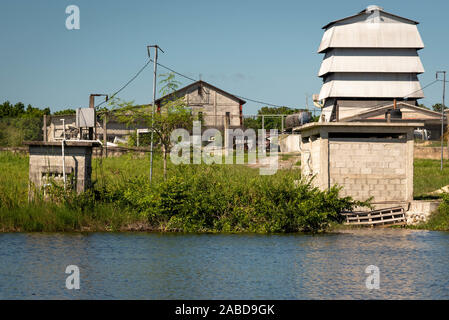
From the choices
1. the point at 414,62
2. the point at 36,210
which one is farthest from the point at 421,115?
the point at 36,210

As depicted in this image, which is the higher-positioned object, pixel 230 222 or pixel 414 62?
pixel 414 62

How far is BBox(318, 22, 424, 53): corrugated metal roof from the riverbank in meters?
48.5

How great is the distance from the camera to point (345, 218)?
82.9 feet

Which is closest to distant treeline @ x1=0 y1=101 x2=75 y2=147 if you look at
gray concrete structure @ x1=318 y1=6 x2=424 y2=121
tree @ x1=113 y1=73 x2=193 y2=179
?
tree @ x1=113 y1=73 x2=193 y2=179

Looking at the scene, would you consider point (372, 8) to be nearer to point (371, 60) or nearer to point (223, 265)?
point (371, 60)

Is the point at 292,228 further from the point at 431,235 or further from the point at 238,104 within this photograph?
the point at 238,104

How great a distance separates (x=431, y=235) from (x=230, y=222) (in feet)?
22.8

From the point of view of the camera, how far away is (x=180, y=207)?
23172 mm

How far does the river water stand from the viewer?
14336 mm

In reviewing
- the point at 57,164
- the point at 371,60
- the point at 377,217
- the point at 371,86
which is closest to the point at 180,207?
the point at 57,164

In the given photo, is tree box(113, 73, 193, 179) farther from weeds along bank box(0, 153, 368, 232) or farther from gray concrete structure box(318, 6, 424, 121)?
gray concrete structure box(318, 6, 424, 121)

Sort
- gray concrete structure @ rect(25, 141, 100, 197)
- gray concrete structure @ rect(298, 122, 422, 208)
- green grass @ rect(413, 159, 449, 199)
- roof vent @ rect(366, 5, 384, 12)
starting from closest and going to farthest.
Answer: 1. gray concrete structure @ rect(25, 141, 100, 197)
2. gray concrete structure @ rect(298, 122, 422, 208)
3. green grass @ rect(413, 159, 449, 199)
4. roof vent @ rect(366, 5, 384, 12)

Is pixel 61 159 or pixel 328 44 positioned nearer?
pixel 61 159
